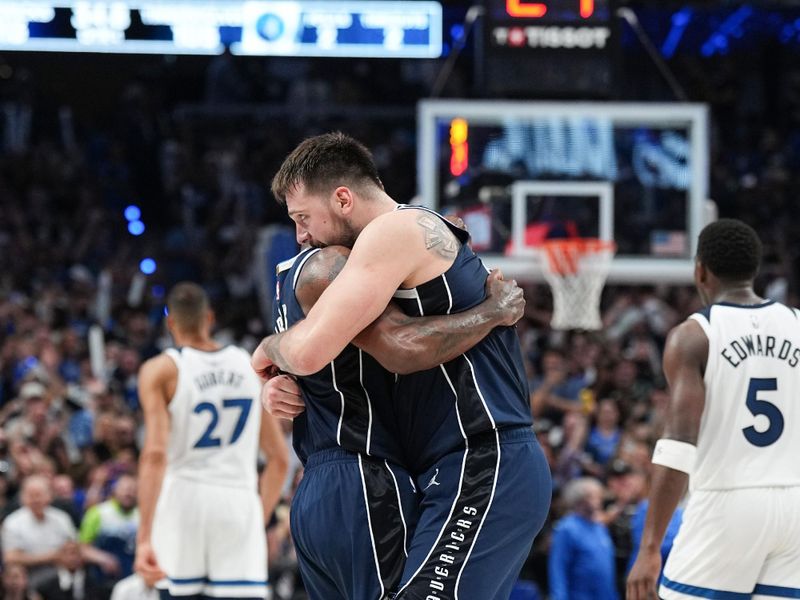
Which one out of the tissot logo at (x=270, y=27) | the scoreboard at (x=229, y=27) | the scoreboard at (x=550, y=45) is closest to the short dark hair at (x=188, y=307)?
the scoreboard at (x=550, y=45)

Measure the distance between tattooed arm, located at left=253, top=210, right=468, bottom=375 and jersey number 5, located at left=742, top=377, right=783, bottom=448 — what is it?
181 centimetres

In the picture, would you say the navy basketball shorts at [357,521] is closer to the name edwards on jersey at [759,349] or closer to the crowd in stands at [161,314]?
the name edwards on jersey at [759,349]

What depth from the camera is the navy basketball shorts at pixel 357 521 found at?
12.0ft

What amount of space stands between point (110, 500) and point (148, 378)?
3.70m

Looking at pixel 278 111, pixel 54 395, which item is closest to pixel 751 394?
pixel 54 395

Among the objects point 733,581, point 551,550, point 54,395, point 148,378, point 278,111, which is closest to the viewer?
point 733,581

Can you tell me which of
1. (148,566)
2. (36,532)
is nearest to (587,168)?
(36,532)

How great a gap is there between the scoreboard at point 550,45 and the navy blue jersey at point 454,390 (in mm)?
6992

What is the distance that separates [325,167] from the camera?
3748mm

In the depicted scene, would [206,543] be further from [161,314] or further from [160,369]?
[161,314]

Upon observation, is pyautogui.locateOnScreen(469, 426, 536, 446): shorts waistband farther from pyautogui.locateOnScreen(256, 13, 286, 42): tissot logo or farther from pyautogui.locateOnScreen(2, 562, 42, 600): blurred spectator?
pyautogui.locateOnScreen(256, 13, 286, 42): tissot logo

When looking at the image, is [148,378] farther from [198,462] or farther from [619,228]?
[619,228]

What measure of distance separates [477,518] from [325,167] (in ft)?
3.63

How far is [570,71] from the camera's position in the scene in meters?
10.6
